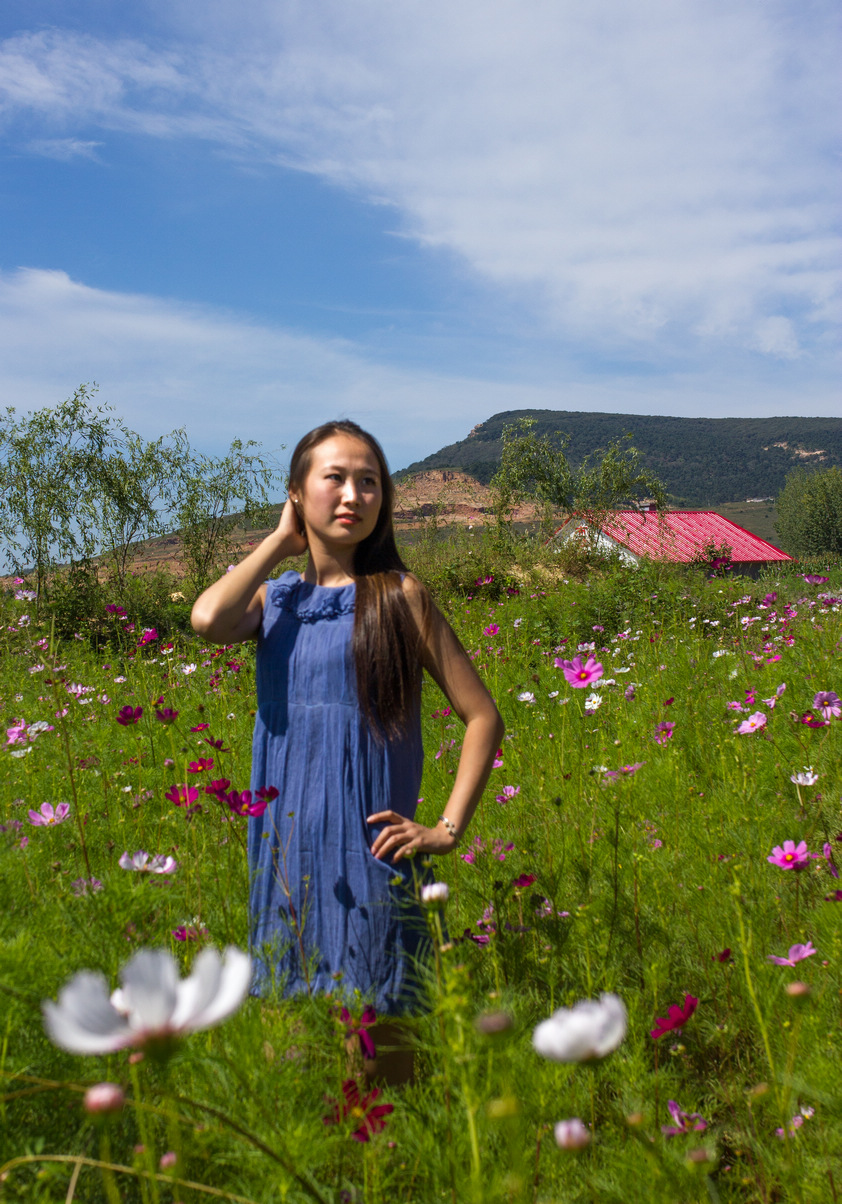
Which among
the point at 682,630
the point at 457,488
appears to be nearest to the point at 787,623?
the point at 682,630

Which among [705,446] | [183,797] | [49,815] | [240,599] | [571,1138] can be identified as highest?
[705,446]

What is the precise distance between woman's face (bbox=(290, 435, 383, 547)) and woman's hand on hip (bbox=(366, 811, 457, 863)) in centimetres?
66

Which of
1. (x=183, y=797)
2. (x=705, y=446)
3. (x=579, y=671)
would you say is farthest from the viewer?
(x=705, y=446)

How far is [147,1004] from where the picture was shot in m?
0.54

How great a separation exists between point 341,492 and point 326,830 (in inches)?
29.6

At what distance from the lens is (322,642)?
1.71m

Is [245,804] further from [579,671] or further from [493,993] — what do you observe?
[579,671]

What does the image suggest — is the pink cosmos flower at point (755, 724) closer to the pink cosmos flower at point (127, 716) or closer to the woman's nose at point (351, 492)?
the woman's nose at point (351, 492)

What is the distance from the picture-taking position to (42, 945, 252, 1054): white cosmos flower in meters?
0.53

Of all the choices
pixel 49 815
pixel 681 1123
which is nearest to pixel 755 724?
pixel 681 1123

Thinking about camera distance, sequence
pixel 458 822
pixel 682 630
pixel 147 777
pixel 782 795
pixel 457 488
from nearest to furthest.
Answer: pixel 458 822, pixel 782 795, pixel 147 777, pixel 682 630, pixel 457 488

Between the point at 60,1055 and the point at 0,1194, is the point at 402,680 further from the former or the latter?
the point at 0,1194

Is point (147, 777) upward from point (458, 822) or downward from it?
downward

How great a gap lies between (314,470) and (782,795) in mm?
2065
